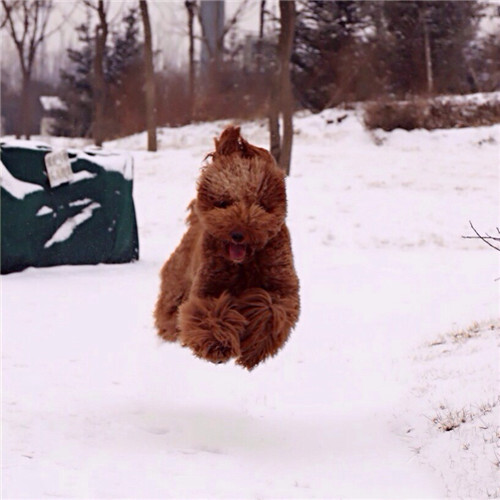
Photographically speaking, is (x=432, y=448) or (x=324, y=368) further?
(x=324, y=368)

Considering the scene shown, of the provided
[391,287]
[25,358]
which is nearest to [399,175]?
[391,287]

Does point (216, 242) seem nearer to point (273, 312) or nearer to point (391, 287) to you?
point (273, 312)

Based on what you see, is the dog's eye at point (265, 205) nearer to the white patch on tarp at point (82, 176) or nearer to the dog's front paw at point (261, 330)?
the dog's front paw at point (261, 330)

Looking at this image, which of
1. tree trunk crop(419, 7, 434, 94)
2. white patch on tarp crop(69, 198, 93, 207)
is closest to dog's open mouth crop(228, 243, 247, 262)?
white patch on tarp crop(69, 198, 93, 207)

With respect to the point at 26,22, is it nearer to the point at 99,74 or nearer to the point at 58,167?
the point at 99,74

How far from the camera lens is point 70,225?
28.8 ft

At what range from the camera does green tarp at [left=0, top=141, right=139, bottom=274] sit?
8227 mm

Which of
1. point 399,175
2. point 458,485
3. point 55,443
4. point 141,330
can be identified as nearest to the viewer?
point 458,485

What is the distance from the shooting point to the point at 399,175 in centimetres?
1653

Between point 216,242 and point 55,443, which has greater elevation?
point 216,242

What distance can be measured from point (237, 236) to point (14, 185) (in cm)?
526

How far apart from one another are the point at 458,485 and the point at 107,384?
7.70 feet

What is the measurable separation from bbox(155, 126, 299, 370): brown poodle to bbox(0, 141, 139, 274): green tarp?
4.63m

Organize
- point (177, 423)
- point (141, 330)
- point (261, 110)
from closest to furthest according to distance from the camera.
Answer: point (177, 423), point (141, 330), point (261, 110)
